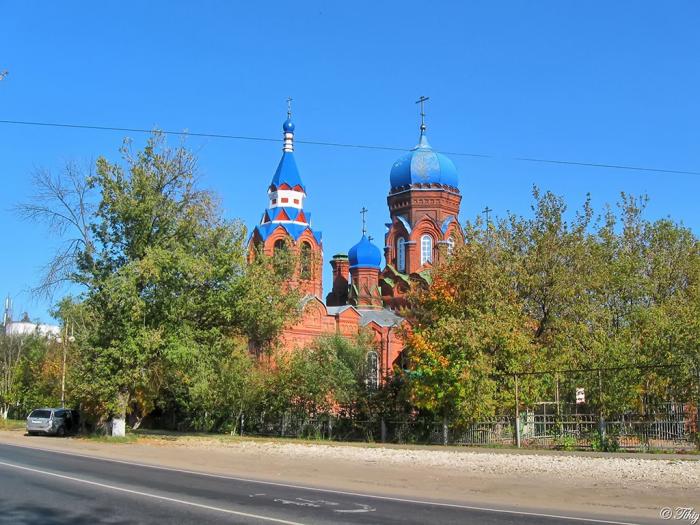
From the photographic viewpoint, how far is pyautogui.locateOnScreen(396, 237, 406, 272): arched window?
5797 centimetres

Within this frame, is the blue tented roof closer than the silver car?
No

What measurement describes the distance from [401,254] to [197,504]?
1886 inches

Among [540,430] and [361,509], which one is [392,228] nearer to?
[540,430]

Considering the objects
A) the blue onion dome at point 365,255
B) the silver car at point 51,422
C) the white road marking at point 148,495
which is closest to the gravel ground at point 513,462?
the white road marking at point 148,495

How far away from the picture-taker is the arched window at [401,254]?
58.0 meters

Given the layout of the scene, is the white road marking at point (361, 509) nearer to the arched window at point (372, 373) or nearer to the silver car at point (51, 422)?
the arched window at point (372, 373)

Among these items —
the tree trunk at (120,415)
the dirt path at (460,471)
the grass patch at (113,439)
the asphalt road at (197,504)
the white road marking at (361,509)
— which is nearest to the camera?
the asphalt road at (197,504)

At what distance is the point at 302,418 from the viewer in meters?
32.6

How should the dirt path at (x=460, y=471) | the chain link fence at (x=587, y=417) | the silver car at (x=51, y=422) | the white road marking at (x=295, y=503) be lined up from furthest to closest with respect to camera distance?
the silver car at (x=51, y=422), the chain link fence at (x=587, y=417), the dirt path at (x=460, y=471), the white road marking at (x=295, y=503)

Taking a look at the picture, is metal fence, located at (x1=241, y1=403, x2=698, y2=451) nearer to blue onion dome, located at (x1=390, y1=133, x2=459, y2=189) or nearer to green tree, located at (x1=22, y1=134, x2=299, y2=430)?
green tree, located at (x1=22, y1=134, x2=299, y2=430)

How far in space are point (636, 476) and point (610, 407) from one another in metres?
7.96

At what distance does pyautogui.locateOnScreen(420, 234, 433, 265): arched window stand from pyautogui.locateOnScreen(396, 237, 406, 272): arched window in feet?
4.58

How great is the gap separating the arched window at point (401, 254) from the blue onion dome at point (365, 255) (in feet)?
5.09

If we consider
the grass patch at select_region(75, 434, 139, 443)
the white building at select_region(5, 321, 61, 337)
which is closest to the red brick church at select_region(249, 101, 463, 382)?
the white building at select_region(5, 321, 61, 337)
